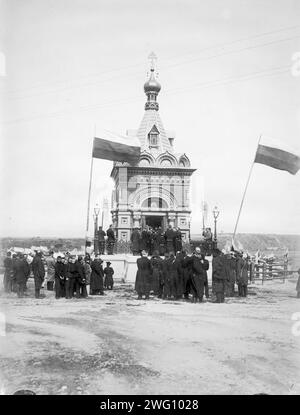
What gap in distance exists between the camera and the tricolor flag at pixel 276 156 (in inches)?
431

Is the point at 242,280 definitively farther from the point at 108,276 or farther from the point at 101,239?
the point at 101,239

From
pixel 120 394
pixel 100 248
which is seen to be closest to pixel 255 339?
pixel 120 394

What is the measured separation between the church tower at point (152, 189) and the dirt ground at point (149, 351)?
20131 millimetres

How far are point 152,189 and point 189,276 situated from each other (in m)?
18.7

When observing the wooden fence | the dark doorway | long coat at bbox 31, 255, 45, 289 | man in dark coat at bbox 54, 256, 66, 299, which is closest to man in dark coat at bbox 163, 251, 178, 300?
man in dark coat at bbox 54, 256, 66, 299

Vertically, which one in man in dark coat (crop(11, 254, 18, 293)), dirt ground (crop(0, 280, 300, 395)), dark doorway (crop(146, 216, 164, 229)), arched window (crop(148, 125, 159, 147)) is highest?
arched window (crop(148, 125, 159, 147))

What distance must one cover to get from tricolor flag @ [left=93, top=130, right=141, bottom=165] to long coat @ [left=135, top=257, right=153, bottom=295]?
391 centimetres

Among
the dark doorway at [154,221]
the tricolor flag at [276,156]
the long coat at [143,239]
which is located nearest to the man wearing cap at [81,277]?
the tricolor flag at [276,156]

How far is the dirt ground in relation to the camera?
6906mm

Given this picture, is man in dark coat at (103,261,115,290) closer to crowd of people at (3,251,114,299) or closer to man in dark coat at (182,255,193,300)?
crowd of people at (3,251,114,299)

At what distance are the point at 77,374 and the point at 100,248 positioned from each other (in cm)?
1466

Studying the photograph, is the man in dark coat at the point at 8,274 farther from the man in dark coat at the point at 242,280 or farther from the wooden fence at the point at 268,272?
the wooden fence at the point at 268,272

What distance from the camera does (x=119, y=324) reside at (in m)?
9.37
